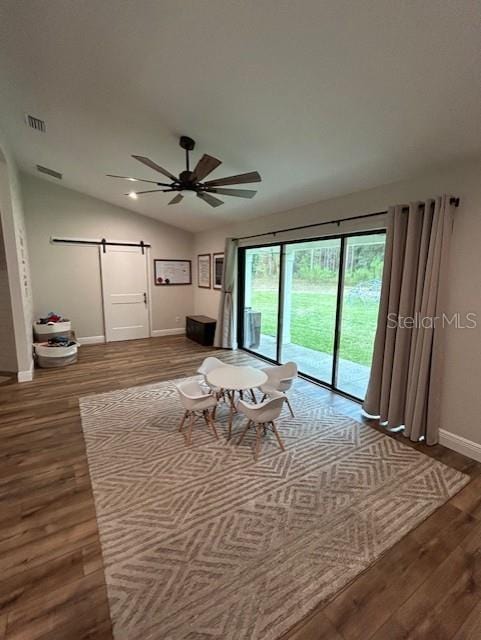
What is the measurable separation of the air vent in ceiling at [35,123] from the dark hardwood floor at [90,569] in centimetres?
337

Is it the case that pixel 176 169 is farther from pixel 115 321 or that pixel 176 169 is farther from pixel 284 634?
pixel 284 634

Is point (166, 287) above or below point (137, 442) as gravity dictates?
above

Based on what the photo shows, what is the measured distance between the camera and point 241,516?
194 centimetres

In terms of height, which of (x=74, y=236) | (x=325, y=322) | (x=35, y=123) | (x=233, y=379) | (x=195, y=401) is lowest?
(x=195, y=401)

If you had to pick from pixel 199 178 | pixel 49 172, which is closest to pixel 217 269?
pixel 49 172

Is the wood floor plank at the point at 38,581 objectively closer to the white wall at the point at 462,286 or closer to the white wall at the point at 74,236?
the white wall at the point at 462,286

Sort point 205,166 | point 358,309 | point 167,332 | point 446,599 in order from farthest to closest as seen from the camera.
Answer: point 167,332
point 358,309
point 205,166
point 446,599

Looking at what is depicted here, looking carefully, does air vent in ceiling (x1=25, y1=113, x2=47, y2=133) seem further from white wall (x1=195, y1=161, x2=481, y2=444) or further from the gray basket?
white wall (x1=195, y1=161, x2=481, y2=444)

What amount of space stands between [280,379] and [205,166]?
7.40 feet

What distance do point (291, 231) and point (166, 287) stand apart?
3.72 meters

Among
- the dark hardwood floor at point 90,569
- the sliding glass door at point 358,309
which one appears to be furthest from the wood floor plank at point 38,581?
the sliding glass door at point 358,309

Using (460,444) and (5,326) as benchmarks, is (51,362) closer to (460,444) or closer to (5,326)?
(5,326)

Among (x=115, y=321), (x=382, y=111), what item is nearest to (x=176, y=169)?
(x=382, y=111)

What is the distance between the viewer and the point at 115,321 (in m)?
6.47
